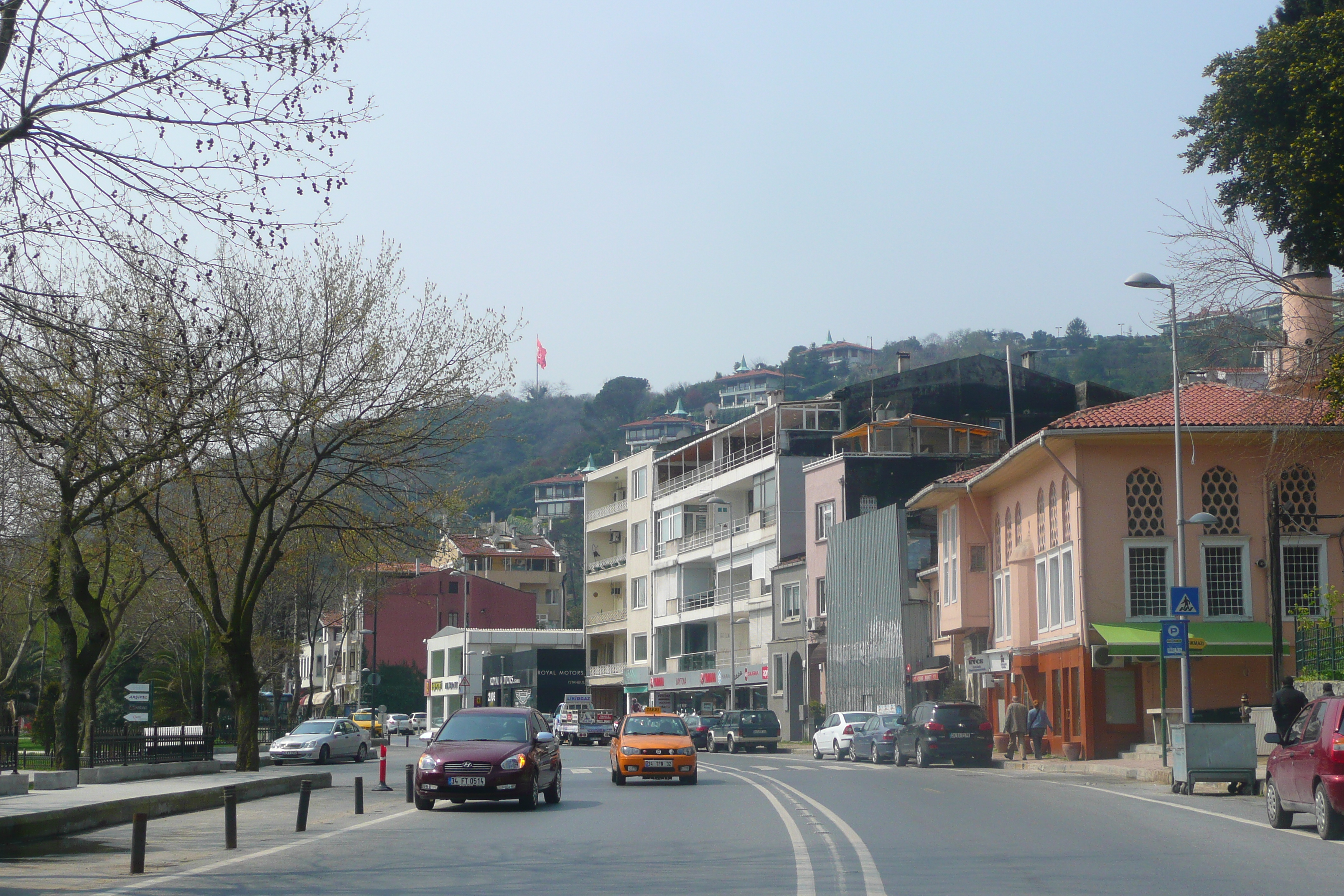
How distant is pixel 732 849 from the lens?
1449cm

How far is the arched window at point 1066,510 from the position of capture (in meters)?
38.1

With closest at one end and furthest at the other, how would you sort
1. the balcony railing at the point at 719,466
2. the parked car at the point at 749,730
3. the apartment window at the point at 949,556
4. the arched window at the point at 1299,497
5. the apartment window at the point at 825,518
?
the arched window at the point at 1299,497 < the apartment window at the point at 949,556 < the parked car at the point at 749,730 < the apartment window at the point at 825,518 < the balcony railing at the point at 719,466

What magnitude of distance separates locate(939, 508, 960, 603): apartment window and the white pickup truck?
1867cm

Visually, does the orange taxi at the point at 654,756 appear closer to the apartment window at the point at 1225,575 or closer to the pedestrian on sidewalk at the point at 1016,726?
the pedestrian on sidewalk at the point at 1016,726

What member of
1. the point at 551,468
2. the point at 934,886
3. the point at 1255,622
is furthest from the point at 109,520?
the point at 551,468

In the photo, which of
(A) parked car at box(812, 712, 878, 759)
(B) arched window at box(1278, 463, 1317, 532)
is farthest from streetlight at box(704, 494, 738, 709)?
(B) arched window at box(1278, 463, 1317, 532)

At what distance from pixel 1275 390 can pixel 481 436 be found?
16.8 metres

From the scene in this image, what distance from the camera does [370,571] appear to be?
179 feet

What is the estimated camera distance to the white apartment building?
274 feet

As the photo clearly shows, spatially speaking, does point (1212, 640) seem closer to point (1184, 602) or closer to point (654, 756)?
point (1184, 602)

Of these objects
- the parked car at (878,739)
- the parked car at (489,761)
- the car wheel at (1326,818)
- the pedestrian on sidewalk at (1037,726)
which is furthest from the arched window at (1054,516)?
the car wheel at (1326,818)

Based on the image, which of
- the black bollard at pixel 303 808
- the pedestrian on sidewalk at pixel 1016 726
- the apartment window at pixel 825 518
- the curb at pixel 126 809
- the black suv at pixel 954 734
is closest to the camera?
the curb at pixel 126 809

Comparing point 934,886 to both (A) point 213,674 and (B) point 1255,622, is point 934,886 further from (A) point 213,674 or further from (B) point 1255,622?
(A) point 213,674

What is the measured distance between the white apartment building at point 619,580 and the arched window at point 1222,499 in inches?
1890
